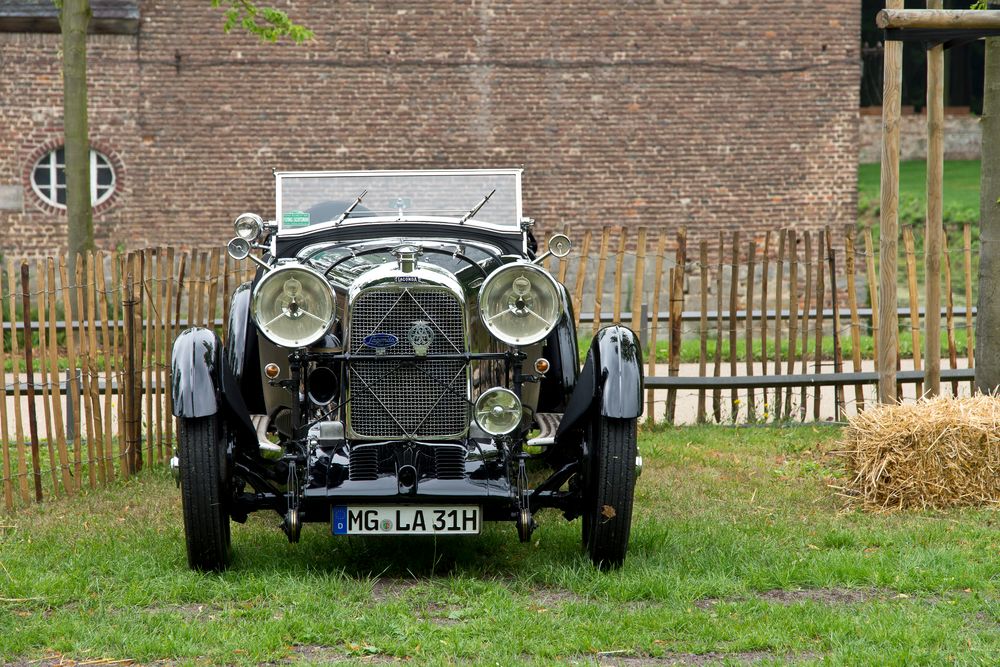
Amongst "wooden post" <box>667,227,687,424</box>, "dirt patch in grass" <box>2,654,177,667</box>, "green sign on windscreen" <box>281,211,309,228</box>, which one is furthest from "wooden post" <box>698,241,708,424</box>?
"dirt patch in grass" <box>2,654,177,667</box>

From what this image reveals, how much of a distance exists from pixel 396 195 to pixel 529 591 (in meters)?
2.54

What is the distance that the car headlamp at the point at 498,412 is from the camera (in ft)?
16.1

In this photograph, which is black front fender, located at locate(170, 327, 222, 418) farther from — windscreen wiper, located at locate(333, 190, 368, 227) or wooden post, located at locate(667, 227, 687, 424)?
wooden post, located at locate(667, 227, 687, 424)

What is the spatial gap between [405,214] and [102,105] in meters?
10.1

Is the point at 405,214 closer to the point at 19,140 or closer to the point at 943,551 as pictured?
the point at 943,551

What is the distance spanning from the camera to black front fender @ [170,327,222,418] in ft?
16.0

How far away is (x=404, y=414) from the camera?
5.09 m

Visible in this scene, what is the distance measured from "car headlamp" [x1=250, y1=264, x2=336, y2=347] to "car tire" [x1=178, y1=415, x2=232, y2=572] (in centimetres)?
46

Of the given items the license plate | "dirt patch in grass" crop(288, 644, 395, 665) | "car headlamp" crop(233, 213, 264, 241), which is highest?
"car headlamp" crop(233, 213, 264, 241)

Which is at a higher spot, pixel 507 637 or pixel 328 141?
pixel 328 141

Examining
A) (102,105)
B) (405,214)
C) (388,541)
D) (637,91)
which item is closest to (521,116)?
(637,91)

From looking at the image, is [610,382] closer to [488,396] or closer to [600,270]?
[488,396]

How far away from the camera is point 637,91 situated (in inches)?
609

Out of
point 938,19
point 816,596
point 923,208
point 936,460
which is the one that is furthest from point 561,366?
point 923,208
